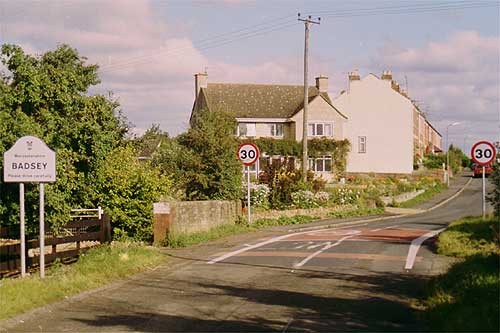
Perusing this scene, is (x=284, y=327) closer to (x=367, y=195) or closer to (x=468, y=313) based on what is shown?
(x=468, y=313)

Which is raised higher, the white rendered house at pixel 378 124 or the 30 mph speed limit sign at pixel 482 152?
the white rendered house at pixel 378 124

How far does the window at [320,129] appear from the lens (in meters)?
61.9

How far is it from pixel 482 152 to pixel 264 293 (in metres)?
11.5

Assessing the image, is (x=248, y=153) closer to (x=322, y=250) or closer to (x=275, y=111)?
(x=322, y=250)

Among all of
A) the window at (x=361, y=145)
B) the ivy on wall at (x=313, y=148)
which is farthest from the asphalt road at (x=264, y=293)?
the window at (x=361, y=145)

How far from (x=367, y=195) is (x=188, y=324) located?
31767mm

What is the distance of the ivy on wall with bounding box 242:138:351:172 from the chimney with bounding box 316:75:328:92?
5.97 meters

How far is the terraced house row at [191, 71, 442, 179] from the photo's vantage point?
203ft

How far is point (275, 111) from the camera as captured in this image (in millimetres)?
62812

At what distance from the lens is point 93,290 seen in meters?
12.9

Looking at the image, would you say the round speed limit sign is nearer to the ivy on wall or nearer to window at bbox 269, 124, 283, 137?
the ivy on wall

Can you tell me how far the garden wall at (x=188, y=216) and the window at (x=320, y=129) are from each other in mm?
36816

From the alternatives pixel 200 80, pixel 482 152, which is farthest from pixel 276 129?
pixel 482 152

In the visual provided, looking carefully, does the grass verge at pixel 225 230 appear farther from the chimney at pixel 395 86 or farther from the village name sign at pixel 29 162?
the chimney at pixel 395 86
